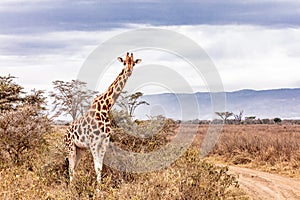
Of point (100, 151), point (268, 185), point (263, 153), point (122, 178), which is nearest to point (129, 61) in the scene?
point (100, 151)

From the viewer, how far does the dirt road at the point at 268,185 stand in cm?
1342

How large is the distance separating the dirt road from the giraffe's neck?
13.3 ft

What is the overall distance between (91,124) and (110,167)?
44.2 inches

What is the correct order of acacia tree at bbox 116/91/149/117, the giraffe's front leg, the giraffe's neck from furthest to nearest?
acacia tree at bbox 116/91/149/117
the giraffe's neck
the giraffe's front leg

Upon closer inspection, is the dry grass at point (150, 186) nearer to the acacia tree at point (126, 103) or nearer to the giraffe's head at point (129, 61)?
the acacia tree at point (126, 103)

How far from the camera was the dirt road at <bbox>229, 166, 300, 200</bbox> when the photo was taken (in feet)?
44.0

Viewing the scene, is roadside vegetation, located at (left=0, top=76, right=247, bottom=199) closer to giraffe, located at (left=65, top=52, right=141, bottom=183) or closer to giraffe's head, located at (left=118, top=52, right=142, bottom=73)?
giraffe, located at (left=65, top=52, right=141, bottom=183)

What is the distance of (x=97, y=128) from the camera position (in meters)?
11.0

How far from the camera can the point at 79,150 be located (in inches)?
454

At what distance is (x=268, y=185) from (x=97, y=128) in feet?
18.8

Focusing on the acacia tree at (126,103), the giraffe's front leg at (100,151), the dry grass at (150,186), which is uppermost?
the acacia tree at (126,103)

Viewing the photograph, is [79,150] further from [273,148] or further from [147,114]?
[273,148]

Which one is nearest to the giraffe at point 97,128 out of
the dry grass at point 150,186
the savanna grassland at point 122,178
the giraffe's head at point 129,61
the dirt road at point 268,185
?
the giraffe's head at point 129,61

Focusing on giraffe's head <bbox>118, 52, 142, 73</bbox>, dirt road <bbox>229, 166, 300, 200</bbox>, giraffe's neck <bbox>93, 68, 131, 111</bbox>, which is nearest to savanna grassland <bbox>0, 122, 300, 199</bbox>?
dirt road <bbox>229, 166, 300, 200</bbox>
